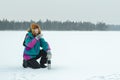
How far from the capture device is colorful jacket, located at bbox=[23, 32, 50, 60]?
10.1 metres

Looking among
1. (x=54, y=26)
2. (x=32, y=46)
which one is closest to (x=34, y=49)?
(x=32, y=46)

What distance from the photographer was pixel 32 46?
33.1ft

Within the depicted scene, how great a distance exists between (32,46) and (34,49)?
17 centimetres

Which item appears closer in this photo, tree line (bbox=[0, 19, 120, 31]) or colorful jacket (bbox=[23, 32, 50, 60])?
colorful jacket (bbox=[23, 32, 50, 60])

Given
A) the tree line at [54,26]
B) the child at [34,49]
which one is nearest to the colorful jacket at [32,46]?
the child at [34,49]

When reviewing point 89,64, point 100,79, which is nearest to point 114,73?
point 100,79

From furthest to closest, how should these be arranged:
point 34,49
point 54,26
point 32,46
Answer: point 54,26, point 34,49, point 32,46

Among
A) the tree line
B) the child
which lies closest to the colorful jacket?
the child

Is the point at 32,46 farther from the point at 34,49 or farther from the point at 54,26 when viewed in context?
the point at 54,26

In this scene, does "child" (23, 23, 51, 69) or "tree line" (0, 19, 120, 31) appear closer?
"child" (23, 23, 51, 69)

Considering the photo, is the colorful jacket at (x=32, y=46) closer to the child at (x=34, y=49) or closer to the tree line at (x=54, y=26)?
the child at (x=34, y=49)

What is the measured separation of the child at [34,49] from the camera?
10094mm

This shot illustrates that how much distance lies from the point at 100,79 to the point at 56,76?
1.07 meters

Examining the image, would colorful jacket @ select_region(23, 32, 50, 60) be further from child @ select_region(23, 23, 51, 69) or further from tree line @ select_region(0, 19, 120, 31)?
tree line @ select_region(0, 19, 120, 31)
